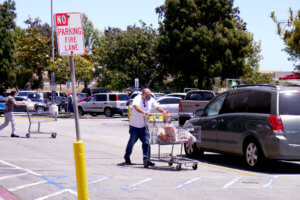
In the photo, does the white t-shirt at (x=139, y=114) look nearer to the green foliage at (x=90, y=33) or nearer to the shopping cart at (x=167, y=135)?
the shopping cart at (x=167, y=135)

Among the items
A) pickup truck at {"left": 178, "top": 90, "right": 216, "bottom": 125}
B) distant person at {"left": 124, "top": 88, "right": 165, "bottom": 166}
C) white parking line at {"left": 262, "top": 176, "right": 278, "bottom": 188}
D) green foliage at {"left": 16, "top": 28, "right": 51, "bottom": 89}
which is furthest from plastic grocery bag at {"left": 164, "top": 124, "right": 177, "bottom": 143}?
green foliage at {"left": 16, "top": 28, "right": 51, "bottom": 89}

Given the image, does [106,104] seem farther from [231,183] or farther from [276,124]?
[231,183]

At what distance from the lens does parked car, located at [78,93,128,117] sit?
3788 cm

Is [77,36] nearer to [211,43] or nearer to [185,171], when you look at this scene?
[185,171]

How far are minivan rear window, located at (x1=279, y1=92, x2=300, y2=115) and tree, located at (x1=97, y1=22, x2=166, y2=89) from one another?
4531 cm

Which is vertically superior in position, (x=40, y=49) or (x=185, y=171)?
(x=40, y=49)

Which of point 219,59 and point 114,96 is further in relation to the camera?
point 219,59

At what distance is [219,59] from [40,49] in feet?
73.7

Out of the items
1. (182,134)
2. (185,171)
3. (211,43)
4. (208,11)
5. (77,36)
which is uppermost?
(208,11)

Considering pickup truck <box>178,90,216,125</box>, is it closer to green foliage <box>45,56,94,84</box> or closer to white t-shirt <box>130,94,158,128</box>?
white t-shirt <box>130,94,158,128</box>

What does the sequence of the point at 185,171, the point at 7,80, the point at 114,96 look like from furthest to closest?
the point at 7,80 < the point at 114,96 < the point at 185,171

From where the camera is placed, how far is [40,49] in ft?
197

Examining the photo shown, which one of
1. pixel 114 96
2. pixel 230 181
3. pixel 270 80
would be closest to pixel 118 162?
pixel 230 181

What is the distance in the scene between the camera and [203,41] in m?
47.6
